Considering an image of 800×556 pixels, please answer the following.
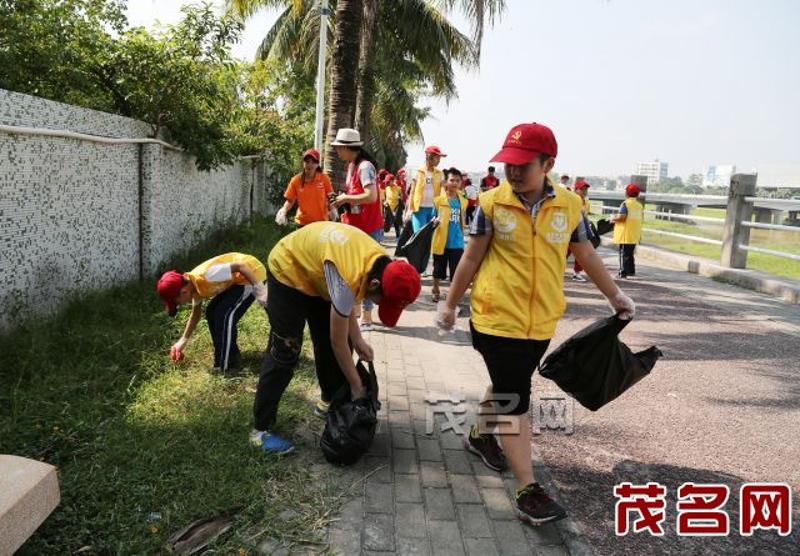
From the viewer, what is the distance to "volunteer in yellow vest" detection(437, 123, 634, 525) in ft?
9.77

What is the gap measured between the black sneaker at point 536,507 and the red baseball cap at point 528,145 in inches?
62.3

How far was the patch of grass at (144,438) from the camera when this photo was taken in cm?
281

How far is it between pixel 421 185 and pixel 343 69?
2.75m

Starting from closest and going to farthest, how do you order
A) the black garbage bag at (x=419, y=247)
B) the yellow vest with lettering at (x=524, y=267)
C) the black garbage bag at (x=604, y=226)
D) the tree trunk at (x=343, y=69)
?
1. the yellow vest with lettering at (x=524, y=267)
2. the black garbage bag at (x=419, y=247)
3. the tree trunk at (x=343, y=69)
4. the black garbage bag at (x=604, y=226)

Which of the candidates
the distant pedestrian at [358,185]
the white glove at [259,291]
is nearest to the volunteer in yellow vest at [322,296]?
the white glove at [259,291]

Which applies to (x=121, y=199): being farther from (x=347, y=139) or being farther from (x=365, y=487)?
(x=365, y=487)

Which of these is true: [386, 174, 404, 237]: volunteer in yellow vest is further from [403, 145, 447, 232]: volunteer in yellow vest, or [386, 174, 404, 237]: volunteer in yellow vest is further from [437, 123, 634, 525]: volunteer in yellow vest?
[437, 123, 634, 525]: volunteer in yellow vest

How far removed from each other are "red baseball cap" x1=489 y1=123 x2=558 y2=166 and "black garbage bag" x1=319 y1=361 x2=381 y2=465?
1.53 m

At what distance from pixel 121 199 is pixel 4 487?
16.4ft

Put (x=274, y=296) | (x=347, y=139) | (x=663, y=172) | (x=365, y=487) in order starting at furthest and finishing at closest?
1. (x=663, y=172)
2. (x=347, y=139)
3. (x=274, y=296)
4. (x=365, y=487)

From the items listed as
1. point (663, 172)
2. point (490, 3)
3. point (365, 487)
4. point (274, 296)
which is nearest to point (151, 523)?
point (365, 487)

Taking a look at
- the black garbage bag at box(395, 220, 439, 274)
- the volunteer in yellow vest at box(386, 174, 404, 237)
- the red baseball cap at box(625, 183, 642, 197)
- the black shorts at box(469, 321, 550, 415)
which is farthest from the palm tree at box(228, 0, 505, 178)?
the black shorts at box(469, 321, 550, 415)

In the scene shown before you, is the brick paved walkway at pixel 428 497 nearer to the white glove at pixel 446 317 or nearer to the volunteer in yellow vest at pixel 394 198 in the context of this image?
the white glove at pixel 446 317

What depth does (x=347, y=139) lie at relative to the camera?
5664 millimetres
